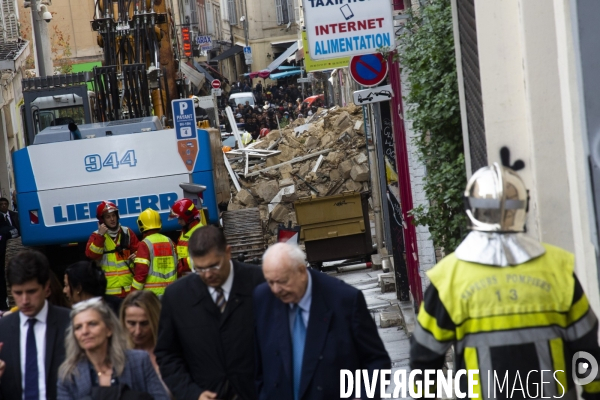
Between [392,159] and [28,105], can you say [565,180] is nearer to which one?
[392,159]

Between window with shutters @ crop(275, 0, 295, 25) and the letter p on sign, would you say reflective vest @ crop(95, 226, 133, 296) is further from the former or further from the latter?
window with shutters @ crop(275, 0, 295, 25)

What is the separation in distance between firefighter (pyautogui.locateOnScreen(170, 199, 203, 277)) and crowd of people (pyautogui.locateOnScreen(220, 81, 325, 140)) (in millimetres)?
24451

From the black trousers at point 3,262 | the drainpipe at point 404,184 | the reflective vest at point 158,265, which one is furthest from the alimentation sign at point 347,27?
the black trousers at point 3,262

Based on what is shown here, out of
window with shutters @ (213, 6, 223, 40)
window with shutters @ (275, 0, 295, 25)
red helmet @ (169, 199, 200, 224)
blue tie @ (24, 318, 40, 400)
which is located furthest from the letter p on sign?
window with shutters @ (213, 6, 223, 40)

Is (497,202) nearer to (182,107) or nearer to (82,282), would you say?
(82,282)

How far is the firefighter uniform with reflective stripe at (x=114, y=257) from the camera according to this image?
949cm

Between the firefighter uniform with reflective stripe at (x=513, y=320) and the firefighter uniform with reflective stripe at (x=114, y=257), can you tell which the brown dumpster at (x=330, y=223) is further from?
the firefighter uniform with reflective stripe at (x=513, y=320)

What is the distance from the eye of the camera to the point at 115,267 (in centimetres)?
964

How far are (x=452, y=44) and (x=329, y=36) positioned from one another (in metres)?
2.53

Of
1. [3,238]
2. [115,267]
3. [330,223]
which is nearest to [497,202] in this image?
[115,267]

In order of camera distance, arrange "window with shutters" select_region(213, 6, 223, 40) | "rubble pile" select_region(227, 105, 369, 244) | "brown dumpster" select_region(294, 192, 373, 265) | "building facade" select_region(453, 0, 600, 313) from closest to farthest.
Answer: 1. "building facade" select_region(453, 0, 600, 313)
2. "brown dumpster" select_region(294, 192, 373, 265)
3. "rubble pile" select_region(227, 105, 369, 244)
4. "window with shutters" select_region(213, 6, 223, 40)

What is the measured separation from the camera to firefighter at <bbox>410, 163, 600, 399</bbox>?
12.9ft

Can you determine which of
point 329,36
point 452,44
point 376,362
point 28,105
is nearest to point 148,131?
point 28,105

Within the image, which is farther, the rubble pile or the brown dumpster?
the rubble pile
